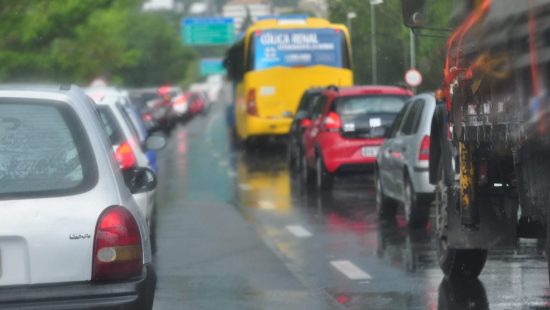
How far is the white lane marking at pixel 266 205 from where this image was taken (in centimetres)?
1873

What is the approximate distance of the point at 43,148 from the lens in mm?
6789

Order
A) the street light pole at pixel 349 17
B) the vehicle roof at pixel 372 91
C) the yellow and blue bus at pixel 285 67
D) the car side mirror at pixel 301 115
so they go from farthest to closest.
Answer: the street light pole at pixel 349 17 → the yellow and blue bus at pixel 285 67 → the car side mirror at pixel 301 115 → the vehicle roof at pixel 372 91

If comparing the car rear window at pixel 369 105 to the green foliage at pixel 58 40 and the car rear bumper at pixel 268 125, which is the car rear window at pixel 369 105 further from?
the green foliage at pixel 58 40

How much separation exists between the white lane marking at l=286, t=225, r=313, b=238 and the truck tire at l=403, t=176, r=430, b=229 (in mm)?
1035

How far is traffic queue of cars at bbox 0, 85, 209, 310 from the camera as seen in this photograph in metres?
6.58

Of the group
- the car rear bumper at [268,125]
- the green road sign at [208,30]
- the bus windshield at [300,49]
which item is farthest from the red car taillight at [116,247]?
the green road sign at [208,30]

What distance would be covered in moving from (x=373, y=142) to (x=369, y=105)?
0.55m

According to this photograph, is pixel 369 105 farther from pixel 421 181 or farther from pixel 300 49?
pixel 300 49

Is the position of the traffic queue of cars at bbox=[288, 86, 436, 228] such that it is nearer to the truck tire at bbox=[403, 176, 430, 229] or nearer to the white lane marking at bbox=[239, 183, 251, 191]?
the truck tire at bbox=[403, 176, 430, 229]

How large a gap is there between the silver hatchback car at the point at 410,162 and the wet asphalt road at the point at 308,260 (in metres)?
0.28

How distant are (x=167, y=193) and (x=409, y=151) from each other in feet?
23.2

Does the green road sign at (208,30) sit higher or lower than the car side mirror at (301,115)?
lower

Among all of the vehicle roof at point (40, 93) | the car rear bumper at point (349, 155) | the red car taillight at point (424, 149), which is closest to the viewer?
the vehicle roof at point (40, 93)

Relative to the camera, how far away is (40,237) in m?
6.58
